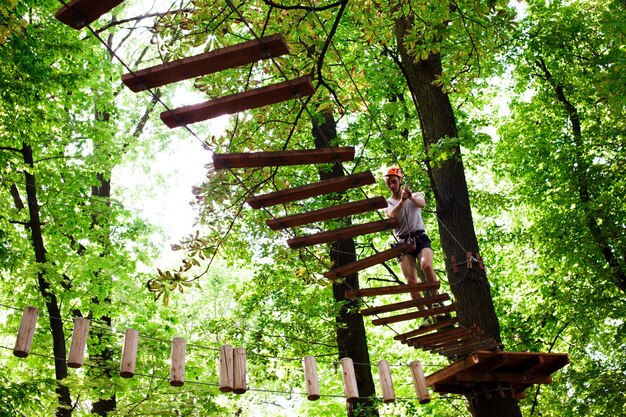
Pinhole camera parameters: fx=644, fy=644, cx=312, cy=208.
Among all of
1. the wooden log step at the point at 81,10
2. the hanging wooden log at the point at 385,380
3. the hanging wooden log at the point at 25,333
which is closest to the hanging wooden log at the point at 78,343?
the hanging wooden log at the point at 25,333

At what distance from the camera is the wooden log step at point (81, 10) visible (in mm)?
2670

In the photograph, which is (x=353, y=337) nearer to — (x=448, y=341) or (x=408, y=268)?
(x=408, y=268)

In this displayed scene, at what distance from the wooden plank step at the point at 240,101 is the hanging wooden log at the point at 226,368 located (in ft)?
6.41

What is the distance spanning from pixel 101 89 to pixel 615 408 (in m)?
9.55

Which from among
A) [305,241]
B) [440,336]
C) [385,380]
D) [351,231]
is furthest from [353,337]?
[351,231]

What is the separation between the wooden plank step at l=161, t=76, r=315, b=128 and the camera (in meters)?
3.25

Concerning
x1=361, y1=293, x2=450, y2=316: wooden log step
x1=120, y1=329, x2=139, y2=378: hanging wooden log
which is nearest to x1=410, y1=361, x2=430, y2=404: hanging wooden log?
x1=361, y1=293, x2=450, y2=316: wooden log step

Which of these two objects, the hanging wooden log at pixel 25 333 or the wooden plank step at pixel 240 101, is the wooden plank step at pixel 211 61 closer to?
the wooden plank step at pixel 240 101

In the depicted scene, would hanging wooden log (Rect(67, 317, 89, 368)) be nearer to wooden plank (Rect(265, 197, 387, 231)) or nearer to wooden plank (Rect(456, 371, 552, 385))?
wooden plank (Rect(265, 197, 387, 231))

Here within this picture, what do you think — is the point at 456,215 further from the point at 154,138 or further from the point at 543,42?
the point at 154,138

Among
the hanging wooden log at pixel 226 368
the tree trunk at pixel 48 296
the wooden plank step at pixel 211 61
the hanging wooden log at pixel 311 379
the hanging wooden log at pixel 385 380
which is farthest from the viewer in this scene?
the tree trunk at pixel 48 296

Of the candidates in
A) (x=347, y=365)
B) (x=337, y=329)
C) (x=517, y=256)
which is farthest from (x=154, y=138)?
(x=347, y=365)

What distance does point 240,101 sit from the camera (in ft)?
10.8

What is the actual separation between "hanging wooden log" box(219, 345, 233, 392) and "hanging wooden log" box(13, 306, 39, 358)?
4.20 feet
